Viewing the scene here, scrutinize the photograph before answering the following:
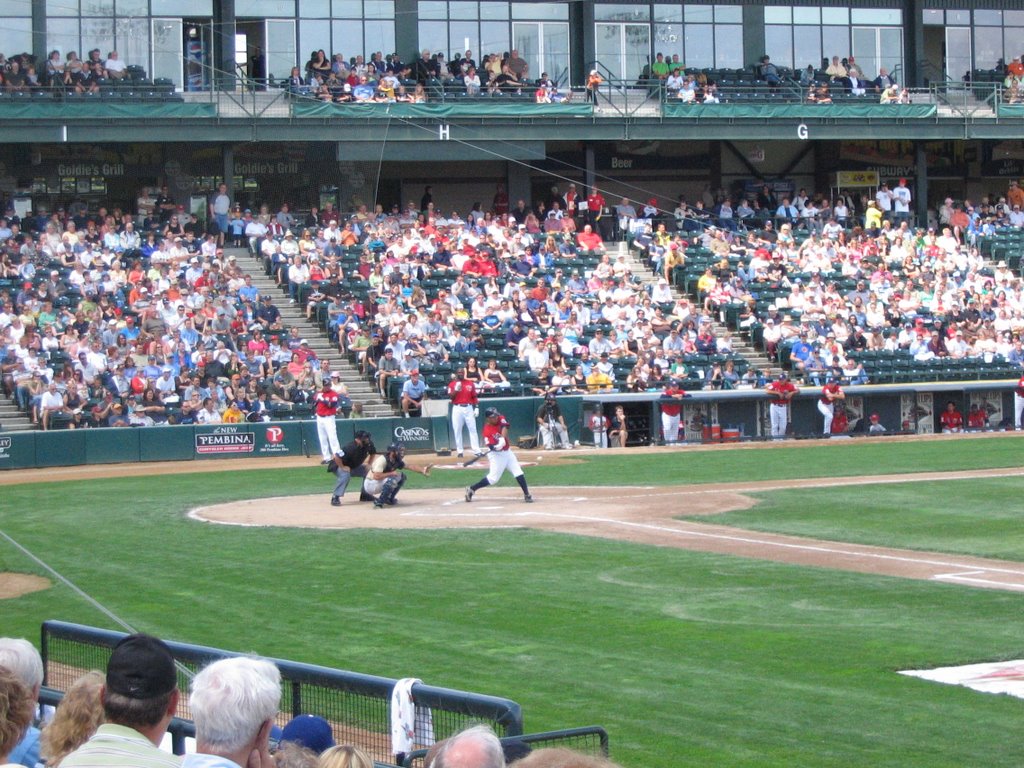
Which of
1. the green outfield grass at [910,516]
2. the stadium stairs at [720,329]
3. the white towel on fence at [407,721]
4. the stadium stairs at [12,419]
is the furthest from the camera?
the stadium stairs at [720,329]

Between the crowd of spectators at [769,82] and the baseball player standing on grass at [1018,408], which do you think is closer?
the baseball player standing on grass at [1018,408]

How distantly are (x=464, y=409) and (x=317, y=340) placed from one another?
21.2ft

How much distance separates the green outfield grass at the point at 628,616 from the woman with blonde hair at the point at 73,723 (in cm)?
396

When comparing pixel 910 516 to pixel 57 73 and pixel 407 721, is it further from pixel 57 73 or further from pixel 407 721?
pixel 57 73

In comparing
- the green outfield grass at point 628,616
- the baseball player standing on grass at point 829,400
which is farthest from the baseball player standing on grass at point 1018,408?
the green outfield grass at point 628,616

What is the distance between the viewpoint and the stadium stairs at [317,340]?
33.6m

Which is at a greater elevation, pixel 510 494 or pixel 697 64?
pixel 697 64

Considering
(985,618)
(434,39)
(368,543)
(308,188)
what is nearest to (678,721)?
(985,618)

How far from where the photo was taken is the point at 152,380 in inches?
Result: 1222

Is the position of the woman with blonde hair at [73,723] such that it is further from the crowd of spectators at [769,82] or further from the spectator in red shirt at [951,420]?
the crowd of spectators at [769,82]

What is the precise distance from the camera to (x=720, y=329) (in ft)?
128

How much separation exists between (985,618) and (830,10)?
3919 cm

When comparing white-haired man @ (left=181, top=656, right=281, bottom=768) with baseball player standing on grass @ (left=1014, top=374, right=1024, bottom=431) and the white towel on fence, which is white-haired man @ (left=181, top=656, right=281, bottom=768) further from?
baseball player standing on grass @ (left=1014, top=374, right=1024, bottom=431)

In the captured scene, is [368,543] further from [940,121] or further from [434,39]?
[940,121]
